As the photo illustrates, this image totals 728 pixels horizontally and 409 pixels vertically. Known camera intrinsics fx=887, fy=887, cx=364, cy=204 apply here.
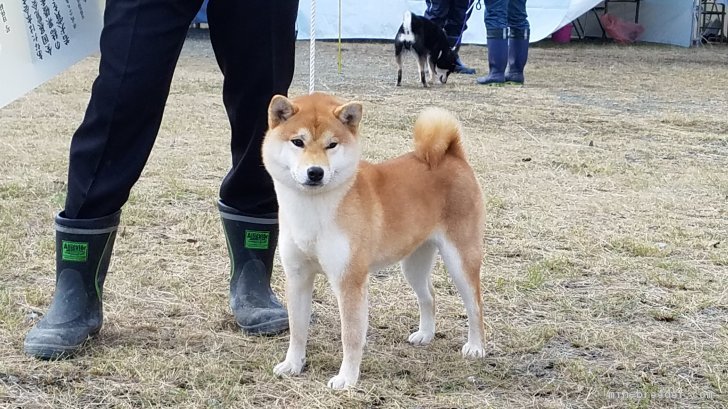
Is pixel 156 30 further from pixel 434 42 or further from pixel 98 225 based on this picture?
pixel 434 42

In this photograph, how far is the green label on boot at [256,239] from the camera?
2314mm

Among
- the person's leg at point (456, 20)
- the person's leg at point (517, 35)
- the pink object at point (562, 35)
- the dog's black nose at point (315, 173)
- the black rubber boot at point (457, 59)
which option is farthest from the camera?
the pink object at point (562, 35)

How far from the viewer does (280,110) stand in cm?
186

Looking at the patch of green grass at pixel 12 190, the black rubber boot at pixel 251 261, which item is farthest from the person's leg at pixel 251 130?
the patch of green grass at pixel 12 190

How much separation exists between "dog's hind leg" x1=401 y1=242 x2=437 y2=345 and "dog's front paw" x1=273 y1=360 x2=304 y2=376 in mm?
354

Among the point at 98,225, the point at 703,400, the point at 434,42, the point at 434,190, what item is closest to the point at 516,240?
the point at 434,190

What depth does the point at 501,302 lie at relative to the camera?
99.8 inches

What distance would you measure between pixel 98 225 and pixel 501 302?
44.7 inches

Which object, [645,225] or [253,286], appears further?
[645,225]

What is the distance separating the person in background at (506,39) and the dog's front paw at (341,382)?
20.3 ft

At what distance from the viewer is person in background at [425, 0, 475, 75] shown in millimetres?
8734

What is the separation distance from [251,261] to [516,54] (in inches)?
243

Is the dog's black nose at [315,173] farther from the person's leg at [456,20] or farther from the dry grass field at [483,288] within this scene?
the person's leg at [456,20]

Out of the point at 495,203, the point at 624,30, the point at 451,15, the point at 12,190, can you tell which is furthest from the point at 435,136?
the point at 624,30
